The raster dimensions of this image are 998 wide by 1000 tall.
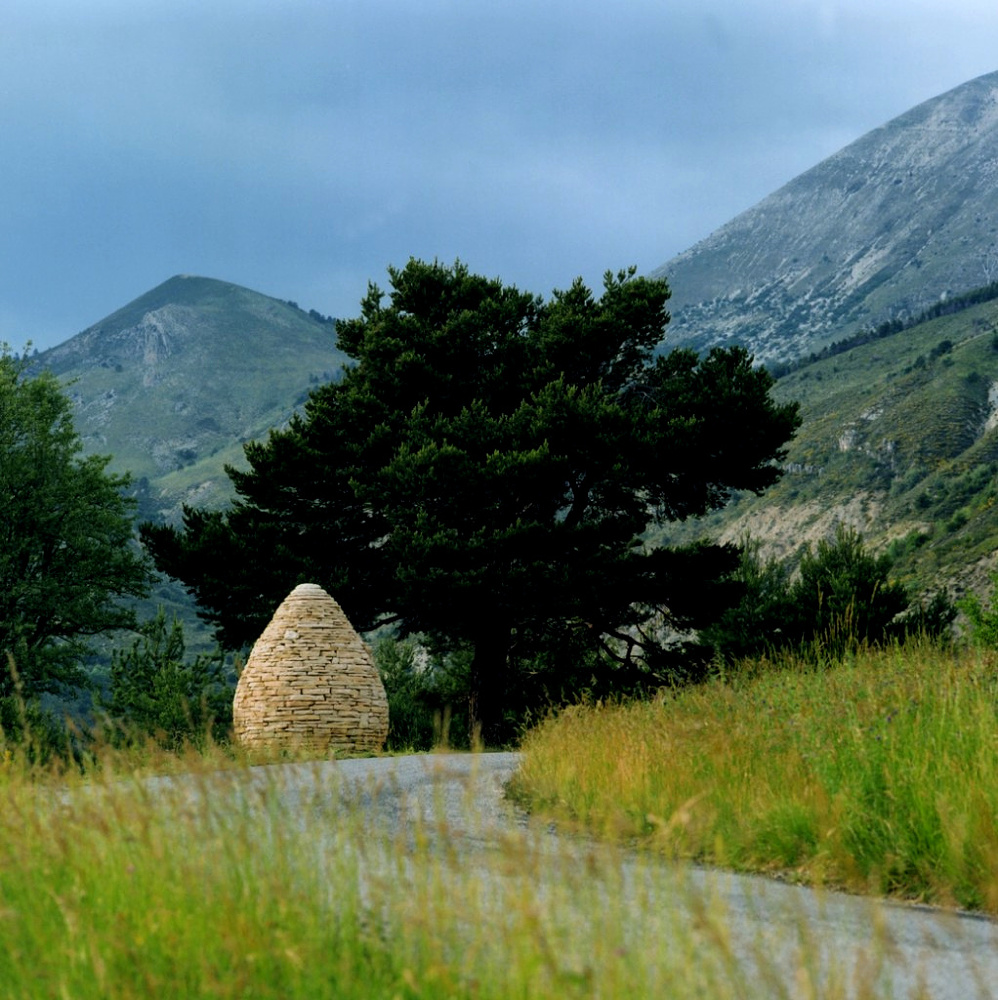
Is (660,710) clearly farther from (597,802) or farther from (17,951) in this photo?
(17,951)

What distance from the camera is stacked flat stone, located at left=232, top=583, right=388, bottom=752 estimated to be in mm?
19031

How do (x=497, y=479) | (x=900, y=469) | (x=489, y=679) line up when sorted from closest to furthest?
(x=497, y=479), (x=489, y=679), (x=900, y=469)

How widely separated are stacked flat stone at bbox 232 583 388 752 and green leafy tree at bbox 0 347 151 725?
13.4 metres

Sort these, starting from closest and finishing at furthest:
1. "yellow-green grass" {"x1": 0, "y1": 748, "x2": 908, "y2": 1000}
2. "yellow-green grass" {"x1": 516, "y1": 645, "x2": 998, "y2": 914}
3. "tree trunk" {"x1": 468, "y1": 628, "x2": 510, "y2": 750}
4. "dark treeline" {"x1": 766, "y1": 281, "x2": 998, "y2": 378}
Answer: "yellow-green grass" {"x1": 0, "y1": 748, "x2": 908, "y2": 1000}, "yellow-green grass" {"x1": 516, "y1": 645, "x2": 998, "y2": 914}, "tree trunk" {"x1": 468, "y1": 628, "x2": 510, "y2": 750}, "dark treeline" {"x1": 766, "y1": 281, "x2": 998, "y2": 378}

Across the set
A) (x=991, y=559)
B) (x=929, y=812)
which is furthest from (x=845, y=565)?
(x=991, y=559)

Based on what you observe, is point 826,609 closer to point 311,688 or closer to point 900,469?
point 311,688

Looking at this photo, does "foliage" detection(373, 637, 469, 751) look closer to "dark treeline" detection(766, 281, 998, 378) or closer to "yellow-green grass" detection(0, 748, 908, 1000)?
"yellow-green grass" detection(0, 748, 908, 1000)

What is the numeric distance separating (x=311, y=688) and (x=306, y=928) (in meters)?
15.1

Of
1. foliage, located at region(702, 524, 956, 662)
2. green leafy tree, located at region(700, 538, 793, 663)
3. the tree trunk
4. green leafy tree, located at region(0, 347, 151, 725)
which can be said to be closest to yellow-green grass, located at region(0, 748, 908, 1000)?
foliage, located at region(702, 524, 956, 662)

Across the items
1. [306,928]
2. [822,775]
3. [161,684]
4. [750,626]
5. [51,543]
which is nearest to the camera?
[306,928]

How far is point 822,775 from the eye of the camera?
8258 millimetres

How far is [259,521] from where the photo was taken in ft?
92.4

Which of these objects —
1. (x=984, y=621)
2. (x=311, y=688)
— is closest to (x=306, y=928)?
(x=311, y=688)

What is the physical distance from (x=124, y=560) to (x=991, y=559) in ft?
128
